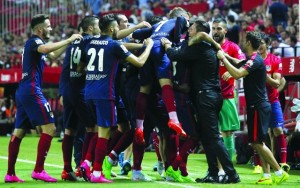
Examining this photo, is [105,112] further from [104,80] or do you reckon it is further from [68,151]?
[68,151]

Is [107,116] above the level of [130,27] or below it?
below

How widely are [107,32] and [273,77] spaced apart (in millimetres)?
3327

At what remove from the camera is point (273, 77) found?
13898 mm

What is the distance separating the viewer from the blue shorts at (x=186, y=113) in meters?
12.0

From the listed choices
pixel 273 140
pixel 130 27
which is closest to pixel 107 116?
pixel 130 27

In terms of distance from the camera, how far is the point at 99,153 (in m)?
11.6

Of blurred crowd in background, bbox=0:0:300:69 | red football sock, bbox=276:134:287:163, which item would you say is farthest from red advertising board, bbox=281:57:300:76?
red football sock, bbox=276:134:287:163

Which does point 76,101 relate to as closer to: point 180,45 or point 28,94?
point 28,94

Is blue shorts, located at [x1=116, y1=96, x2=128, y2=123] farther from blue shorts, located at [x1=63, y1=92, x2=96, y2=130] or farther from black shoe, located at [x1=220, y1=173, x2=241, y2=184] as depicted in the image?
black shoe, located at [x1=220, y1=173, x2=241, y2=184]

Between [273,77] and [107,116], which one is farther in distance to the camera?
[273,77]

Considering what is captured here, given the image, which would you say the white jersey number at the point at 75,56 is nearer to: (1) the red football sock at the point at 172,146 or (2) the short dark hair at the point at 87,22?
(2) the short dark hair at the point at 87,22

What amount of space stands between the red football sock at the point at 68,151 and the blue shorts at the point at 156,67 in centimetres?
132

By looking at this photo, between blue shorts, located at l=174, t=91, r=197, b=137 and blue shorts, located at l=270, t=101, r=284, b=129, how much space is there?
7.88 ft

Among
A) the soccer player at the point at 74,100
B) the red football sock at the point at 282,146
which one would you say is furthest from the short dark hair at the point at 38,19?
the red football sock at the point at 282,146
